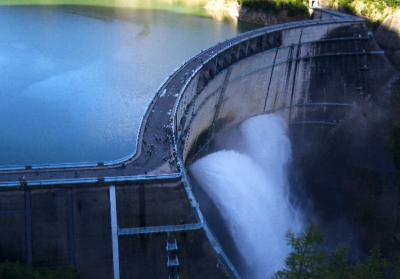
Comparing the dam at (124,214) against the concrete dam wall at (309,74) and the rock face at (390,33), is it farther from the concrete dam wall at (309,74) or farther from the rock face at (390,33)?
the rock face at (390,33)

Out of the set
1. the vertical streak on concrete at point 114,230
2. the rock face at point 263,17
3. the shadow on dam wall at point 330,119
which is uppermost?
the rock face at point 263,17

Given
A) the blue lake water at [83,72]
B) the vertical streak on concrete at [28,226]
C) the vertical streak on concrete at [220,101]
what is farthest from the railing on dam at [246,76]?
the vertical streak on concrete at [28,226]

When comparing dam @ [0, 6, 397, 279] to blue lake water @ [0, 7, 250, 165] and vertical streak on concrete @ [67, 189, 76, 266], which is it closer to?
vertical streak on concrete @ [67, 189, 76, 266]

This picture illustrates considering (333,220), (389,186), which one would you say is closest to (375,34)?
(389,186)

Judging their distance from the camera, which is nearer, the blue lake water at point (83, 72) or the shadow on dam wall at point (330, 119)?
the blue lake water at point (83, 72)

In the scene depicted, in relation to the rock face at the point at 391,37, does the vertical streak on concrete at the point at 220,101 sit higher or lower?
lower

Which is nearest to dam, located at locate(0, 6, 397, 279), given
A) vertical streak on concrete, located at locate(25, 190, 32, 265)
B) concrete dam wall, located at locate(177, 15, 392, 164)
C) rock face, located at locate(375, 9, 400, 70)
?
vertical streak on concrete, located at locate(25, 190, 32, 265)

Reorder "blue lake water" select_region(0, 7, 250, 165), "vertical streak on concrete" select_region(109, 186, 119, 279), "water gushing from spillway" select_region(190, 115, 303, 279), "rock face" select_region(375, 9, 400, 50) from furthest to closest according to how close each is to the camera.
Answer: "rock face" select_region(375, 9, 400, 50)
"blue lake water" select_region(0, 7, 250, 165)
"water gushing from spillway" select_region(190, 115, 303, 279)
"vertical streak on concrete" select_region(109, 186, 119, 279)

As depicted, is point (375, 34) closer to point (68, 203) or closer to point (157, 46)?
point (157, 46)
